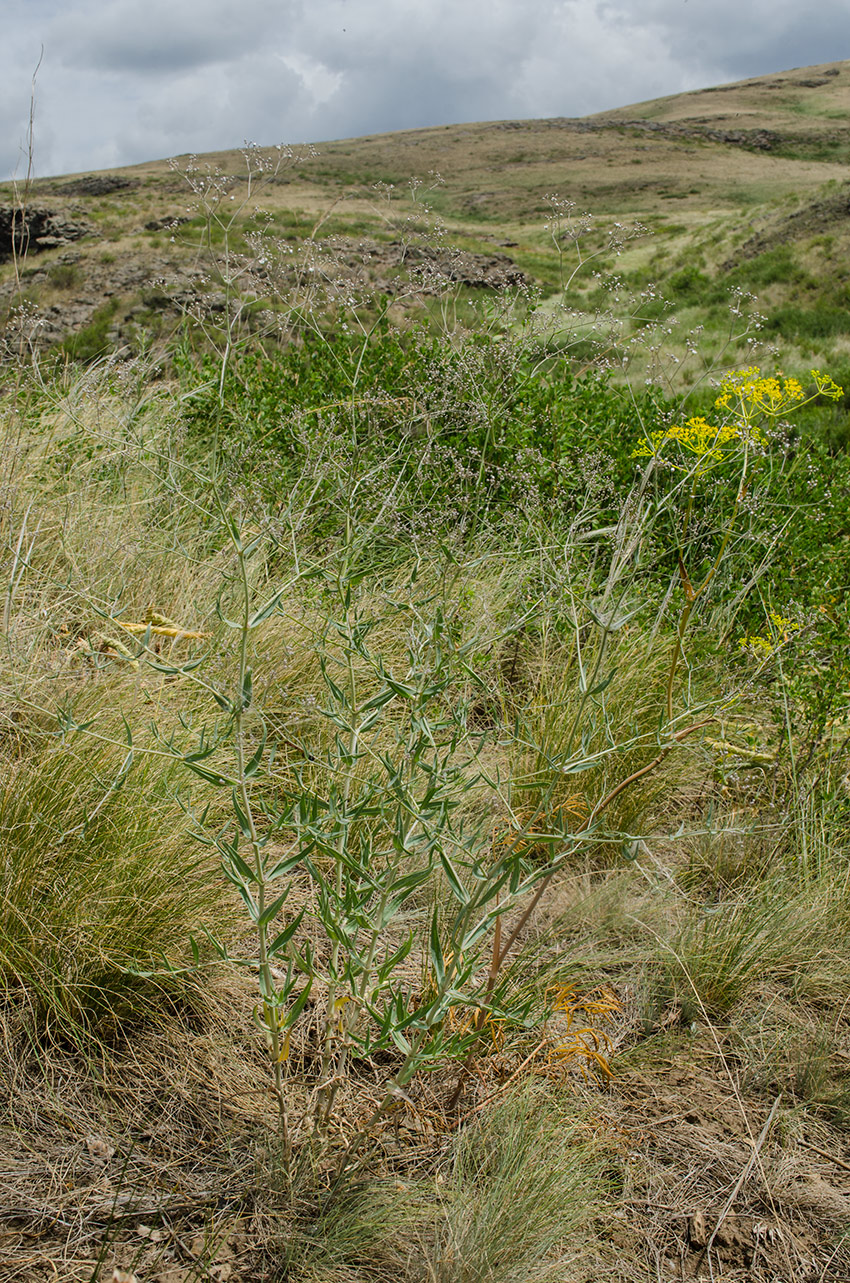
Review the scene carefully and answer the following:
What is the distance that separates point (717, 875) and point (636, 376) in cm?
1023

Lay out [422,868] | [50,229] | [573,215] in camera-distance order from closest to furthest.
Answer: [422,868] < [573,215] < [50,229]

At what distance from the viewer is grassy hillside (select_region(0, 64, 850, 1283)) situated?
1.31 meters

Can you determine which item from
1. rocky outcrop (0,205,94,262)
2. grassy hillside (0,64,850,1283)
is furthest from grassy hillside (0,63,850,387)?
grassy hillside (0,64,850,1283)

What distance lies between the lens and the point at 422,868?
2.06 meters

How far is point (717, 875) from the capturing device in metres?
2.29

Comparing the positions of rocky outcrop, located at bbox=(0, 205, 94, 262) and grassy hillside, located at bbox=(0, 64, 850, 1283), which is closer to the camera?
grassy hillside, located at bbox=(0, 64, 850, 1283)

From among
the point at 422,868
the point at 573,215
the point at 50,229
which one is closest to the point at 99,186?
the point at 50,229

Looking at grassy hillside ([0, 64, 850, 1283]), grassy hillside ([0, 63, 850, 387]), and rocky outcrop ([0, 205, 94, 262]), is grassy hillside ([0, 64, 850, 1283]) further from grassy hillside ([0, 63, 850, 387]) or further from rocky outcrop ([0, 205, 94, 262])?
rocky outcrop ([0, 205, 94, 262])

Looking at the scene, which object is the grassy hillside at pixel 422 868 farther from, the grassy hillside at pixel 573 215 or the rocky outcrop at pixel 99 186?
the rocky outcrop at pixel 99 186

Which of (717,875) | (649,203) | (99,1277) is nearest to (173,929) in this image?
(99,1277)

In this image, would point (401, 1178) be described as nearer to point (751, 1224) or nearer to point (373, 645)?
point (751, 1224)

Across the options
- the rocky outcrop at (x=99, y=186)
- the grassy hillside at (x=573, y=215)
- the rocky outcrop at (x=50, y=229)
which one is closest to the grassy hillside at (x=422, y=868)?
the grassy hillside at (x=573, y=215)

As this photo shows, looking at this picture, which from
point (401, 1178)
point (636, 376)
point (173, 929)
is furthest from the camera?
point (636, 376)

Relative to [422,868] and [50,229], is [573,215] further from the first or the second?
[50,229]
